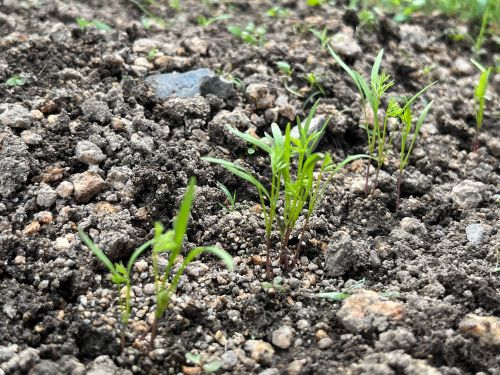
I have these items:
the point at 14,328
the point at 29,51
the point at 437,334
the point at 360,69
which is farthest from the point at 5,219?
the point at 360,69

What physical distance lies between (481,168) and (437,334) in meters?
1.15

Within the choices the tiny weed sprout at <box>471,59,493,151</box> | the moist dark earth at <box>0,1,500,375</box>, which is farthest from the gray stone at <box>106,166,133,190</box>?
the tiny weed sprout at <box>471,59,493,151</box>

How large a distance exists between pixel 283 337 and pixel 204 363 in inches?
10.5

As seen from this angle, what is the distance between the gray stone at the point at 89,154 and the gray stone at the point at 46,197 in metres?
0.20

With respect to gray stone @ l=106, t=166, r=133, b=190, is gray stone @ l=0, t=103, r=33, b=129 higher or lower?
higher

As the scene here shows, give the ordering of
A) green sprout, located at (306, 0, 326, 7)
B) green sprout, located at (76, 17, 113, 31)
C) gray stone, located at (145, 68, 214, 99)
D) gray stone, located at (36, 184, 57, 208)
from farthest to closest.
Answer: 1. green sprout, located at (306, 0, 326, 7)
2. green sprout, located at (76, 17, 113, 31)
3. gray stone, located at (145, 68, 214, 99)
4. gray stone, located at (36, 184, 57, 208)

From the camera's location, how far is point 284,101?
295cm

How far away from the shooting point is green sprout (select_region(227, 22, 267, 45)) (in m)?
3.32

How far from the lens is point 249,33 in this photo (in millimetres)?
3412

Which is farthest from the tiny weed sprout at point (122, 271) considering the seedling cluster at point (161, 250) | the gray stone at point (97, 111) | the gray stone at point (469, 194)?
the gray stone at point (469, 194)

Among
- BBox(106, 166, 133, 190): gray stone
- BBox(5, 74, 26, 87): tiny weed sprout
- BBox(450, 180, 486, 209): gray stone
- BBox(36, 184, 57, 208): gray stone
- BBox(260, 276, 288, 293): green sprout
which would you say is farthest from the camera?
BBox(5, 74, 26, 87): tiny weed sprout

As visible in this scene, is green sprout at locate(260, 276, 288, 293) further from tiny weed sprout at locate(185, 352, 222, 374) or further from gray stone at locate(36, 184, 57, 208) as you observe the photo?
gray stone at locate(36, 184, 57, 208)

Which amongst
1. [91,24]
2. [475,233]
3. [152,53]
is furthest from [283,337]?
[91,24]

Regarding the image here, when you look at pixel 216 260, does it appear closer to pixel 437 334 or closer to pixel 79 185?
pixel 79 185
